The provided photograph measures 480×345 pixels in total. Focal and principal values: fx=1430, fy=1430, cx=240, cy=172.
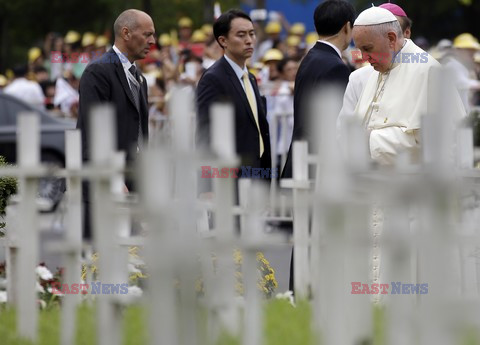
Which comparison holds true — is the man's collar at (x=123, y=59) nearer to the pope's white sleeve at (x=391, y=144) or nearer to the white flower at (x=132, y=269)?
the white flower at (x=132, y=269)

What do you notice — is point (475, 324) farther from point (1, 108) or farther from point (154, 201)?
point (1, 108)

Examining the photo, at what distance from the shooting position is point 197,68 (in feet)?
63.8

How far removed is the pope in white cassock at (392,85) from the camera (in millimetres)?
7750

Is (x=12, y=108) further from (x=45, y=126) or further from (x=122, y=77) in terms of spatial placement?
(x=122, y=77)

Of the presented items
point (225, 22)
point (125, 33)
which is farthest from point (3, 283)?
point (225, 22)

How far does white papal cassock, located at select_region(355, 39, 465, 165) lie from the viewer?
7.74 metres

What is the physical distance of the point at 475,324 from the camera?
3938 millimetres

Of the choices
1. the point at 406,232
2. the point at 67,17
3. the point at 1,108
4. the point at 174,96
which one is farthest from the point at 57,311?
the point at 67,17

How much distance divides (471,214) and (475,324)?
11.4 ft

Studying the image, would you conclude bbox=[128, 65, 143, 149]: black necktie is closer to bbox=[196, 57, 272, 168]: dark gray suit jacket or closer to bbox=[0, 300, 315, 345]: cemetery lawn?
bbox=[196, 57, 272, 168]: dark gray suit jacket

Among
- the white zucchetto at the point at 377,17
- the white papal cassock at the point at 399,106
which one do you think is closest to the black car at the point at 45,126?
the white papal cassock at the point at 399,106

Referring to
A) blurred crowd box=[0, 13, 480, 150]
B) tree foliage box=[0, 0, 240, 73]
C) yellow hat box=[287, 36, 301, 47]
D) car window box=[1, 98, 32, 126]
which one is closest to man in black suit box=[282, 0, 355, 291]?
blurred crowd box=[0, 13, 480, 150]

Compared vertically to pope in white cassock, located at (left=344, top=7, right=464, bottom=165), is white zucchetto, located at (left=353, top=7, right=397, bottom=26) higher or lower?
higher

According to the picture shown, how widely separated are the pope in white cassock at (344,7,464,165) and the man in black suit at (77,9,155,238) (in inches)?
58.5
